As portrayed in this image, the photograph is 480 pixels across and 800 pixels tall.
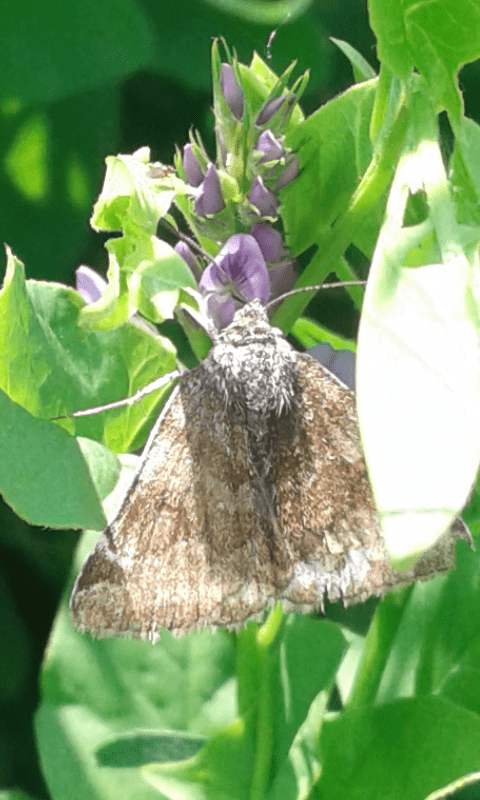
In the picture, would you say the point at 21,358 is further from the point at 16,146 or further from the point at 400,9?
the point at 16,146

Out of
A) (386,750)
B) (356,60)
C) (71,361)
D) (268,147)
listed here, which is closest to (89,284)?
(71,361)

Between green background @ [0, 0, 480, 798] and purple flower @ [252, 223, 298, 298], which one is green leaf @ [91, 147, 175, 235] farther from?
green background @ [0, 0, 480, 798]

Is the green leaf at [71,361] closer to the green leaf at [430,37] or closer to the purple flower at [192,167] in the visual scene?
the purple flower at [192,167]

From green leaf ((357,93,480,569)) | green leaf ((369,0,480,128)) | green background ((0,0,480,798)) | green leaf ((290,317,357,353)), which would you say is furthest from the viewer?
green background ((0,0,480,798))

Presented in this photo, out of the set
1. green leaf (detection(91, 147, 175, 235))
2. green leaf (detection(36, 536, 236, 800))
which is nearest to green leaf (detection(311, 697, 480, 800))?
green leaf (detection(36, 536, 236, 800))

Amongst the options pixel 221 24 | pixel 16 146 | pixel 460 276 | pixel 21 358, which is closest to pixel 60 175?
pixel 16 146

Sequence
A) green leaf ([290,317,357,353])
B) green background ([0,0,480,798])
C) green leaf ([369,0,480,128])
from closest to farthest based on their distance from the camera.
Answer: green leaf ([369,0,480,128]) < green leaf ([290,317,357,353]) < green background ([0,0,480,798])

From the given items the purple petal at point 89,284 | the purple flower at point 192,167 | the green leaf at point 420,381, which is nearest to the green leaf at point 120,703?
the purple petal at point 89,284
